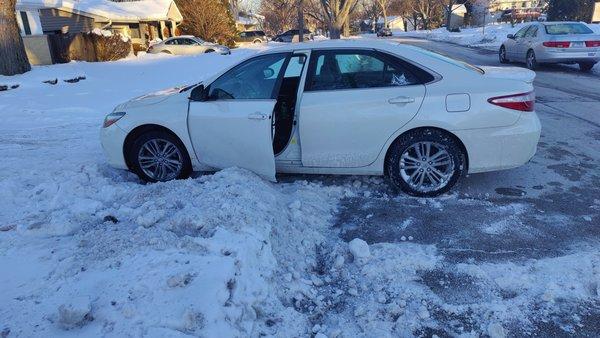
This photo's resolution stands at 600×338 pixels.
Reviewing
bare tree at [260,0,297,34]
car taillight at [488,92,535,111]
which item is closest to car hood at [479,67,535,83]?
car taillight at [488,92,535,111]

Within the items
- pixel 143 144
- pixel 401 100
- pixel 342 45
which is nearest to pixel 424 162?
pixel 401 100

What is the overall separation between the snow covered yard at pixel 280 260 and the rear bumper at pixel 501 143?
40 cm

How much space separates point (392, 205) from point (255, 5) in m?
97.7

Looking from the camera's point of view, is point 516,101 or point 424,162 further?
point 424,162

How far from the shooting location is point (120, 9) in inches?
1492

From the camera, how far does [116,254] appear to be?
137 inches

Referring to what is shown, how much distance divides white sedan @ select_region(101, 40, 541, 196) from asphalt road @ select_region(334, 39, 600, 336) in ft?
1.14

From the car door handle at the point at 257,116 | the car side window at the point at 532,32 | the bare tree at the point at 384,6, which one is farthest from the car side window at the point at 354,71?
the bare tree at the point at 384,6

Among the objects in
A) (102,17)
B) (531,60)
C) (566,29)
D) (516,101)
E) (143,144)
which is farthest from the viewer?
(102,17)

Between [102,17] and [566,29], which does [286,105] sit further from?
[102,17]

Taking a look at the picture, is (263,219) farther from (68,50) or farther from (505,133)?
(68,50)

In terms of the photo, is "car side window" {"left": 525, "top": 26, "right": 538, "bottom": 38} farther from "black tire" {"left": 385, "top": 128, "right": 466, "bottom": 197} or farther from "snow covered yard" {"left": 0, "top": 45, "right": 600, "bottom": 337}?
"black tire" {"left": 385, "top": 128, "right": 466, "bottom": 197}

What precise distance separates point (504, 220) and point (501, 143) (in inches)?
32.3

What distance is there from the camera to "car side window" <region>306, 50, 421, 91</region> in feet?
16.3
